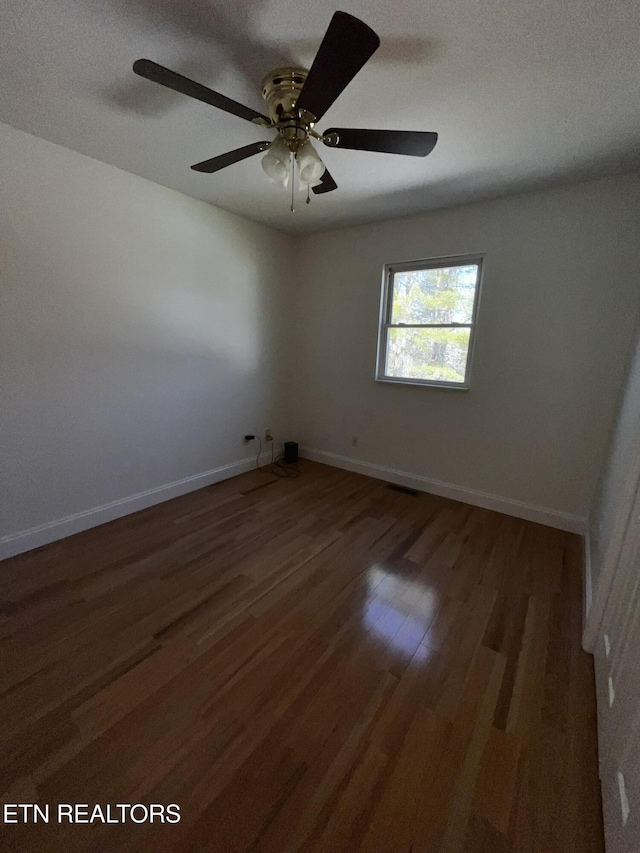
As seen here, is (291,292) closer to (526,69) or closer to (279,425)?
(279,425)

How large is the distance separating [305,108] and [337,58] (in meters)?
0.32

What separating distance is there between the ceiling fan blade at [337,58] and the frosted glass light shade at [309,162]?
0.62 feet

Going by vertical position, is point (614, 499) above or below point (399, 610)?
above

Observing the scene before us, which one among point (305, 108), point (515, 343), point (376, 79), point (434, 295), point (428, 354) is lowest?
point (428, 354)

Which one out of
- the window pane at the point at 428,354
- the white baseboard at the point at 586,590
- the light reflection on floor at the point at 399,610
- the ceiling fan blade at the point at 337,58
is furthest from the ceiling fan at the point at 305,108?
the white baseboard at the point at 586,590

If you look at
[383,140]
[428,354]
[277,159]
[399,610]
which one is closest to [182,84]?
[277,159]

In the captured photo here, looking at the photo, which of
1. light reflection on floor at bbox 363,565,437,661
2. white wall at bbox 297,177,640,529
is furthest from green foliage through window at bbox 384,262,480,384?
light reflection on floor at bbox 363,565,437,661

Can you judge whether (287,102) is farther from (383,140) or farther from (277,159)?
(383,140)

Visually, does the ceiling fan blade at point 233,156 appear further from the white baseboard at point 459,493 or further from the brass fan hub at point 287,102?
the white baseboard at point 459,493

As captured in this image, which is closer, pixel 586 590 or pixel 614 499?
pixel 614 499

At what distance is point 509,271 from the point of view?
2.71 meters

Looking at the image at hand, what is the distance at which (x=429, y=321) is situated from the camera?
3.20m

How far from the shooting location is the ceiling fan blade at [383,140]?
1410mm

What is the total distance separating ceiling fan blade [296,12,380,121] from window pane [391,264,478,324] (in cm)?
208
